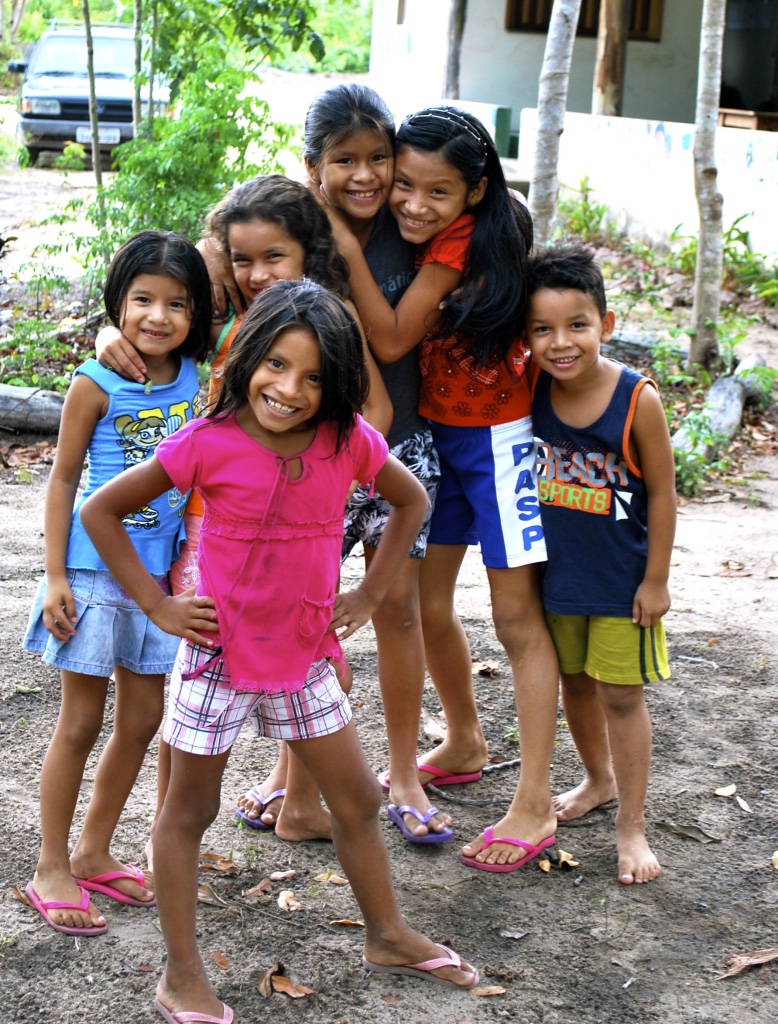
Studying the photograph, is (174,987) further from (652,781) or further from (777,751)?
(777,751)

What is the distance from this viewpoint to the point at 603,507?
2.91 metres

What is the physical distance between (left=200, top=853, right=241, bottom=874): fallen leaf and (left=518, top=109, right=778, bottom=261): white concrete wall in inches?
349

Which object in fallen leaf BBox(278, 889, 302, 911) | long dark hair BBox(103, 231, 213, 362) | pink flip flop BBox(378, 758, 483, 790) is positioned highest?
long dark hair BBox(103, 231, 213, 362)

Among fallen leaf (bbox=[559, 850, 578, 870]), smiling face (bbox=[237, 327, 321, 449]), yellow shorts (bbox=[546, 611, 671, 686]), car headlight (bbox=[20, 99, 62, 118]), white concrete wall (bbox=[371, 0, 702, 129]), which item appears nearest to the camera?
smiling face (bbox=[237, 327, 321, 449])

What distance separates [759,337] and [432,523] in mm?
6771

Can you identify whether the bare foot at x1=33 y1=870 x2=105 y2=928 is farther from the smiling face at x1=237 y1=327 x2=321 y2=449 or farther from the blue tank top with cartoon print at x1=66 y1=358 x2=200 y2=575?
the smiling face at x1=237 y1=327 x2=321 y2=449

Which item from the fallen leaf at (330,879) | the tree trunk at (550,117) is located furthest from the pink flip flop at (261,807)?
the tree trunk at (550,117)

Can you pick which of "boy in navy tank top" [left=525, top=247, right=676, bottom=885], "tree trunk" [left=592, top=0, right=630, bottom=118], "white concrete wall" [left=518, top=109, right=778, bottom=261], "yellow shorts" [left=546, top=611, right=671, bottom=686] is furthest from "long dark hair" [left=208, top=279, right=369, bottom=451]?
"tree trunk" [left=592, top=0, right=630, bottom=118]

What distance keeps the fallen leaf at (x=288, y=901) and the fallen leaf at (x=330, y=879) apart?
0.33 ft

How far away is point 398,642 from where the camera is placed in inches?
123

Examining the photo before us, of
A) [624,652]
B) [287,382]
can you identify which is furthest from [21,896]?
[624,652]

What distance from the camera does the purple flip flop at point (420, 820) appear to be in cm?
315

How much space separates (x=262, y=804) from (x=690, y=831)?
1257mm

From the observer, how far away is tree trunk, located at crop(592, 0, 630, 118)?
530 inches
